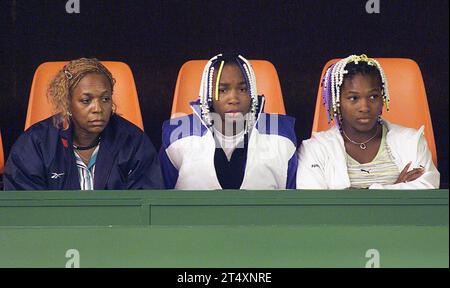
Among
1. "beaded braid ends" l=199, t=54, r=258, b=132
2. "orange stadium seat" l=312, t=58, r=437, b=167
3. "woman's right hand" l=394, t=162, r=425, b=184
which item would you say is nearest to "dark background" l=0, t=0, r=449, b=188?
"orange stadium seat" l=312, t=58, r=437, b=167

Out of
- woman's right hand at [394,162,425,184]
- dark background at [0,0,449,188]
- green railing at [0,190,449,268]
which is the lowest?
green railing at [0,190,449,268]

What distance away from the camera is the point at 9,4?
24.1 ft

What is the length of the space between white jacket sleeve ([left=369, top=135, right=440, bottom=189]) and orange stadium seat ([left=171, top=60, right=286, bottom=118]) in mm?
776

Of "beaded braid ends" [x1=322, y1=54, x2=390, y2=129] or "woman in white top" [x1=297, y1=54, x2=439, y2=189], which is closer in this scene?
"woman in white top" [x1=297, y1=54, x2=439, y2=189]

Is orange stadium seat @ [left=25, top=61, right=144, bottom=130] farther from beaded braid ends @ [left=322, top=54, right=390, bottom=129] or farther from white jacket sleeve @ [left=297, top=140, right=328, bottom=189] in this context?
beaded braid ends @ [left=322, top=54, right=390, bottom=129]

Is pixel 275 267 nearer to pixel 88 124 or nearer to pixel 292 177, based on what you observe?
pixel 292 177

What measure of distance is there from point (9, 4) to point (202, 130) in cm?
160

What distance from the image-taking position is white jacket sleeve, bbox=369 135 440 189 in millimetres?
6336

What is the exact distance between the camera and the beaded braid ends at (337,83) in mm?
6594

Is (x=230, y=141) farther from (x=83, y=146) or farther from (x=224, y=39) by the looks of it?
(x=224, y=39)

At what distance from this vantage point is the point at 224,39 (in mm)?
7422

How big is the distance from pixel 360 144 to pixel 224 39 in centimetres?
128

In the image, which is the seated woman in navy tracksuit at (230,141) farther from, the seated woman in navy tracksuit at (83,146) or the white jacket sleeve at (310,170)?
the seated woman in navy tracksuit at (83,146)

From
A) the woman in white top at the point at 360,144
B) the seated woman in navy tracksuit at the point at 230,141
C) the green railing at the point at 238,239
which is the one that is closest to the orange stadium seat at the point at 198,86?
the seated woman in navy tracksuit at the point at 230,141
